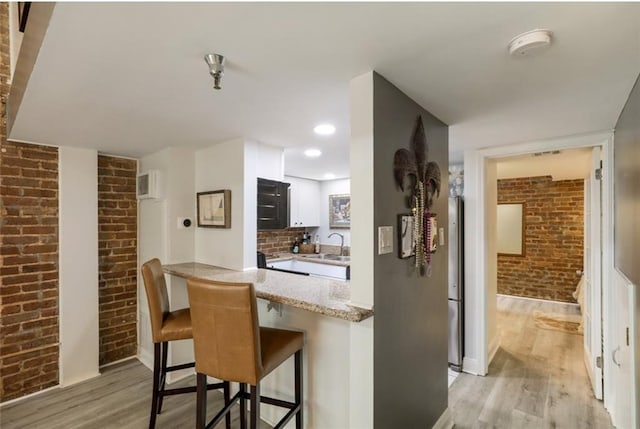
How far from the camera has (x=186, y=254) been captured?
2.94 meters

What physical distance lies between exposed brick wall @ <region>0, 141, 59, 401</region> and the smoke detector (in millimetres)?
3471

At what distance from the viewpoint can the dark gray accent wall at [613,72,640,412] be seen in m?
1.53

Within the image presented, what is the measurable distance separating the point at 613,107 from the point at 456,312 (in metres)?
2.04

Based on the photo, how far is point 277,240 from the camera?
4.82 metres

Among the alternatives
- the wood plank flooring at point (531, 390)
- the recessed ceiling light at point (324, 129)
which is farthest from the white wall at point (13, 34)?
the wood plank flooring at point (531, 390)

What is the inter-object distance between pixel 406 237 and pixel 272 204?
60.9 inches

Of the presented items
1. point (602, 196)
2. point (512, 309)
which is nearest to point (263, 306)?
point (602, 196)

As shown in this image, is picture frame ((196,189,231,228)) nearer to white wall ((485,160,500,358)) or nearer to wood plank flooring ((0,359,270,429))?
wood plank flooring ((0,359,270,429))

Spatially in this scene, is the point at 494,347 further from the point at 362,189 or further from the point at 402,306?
the point at 362,189

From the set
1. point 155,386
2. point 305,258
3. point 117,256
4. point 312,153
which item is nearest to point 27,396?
point 117,256

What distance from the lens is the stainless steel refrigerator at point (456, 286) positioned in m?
3.02

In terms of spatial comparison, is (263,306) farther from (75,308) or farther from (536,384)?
(536,384)

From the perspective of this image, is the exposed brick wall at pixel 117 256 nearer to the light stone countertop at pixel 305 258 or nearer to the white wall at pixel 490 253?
the light stone countertop at pixel 305 258

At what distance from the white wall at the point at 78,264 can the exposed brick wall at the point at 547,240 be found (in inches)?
248
